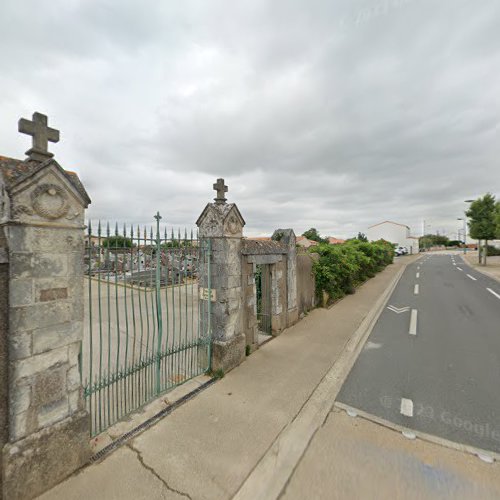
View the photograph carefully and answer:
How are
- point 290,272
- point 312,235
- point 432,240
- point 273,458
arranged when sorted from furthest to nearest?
point 432,240 < point 312,235 < point 290,272 < point 273,458

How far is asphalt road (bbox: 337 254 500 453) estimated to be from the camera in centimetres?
363

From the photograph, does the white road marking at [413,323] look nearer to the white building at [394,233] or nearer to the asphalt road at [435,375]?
the asphalt road at [435,375]

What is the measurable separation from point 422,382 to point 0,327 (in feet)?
19.9

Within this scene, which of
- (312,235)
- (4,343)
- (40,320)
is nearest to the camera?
(4,343)

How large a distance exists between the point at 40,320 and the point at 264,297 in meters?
5.37

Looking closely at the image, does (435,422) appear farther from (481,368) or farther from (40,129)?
(40,129)

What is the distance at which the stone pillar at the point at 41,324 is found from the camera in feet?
7.50

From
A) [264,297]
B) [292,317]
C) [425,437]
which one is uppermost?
[264,297]

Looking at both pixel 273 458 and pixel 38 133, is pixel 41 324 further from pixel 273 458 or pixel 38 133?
pixel 273 458

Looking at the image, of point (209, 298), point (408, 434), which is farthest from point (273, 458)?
point (209, 298)

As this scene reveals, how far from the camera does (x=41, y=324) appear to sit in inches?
96.8

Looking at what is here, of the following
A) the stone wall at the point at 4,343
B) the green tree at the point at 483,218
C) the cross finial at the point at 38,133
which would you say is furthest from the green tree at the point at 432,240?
the stone wall at the point at 4,343

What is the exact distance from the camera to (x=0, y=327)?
2256 millimetres

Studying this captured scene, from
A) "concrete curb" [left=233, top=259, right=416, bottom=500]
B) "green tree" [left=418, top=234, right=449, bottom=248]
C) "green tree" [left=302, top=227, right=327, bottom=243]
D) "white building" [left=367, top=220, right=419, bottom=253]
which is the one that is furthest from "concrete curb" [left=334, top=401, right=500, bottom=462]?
"green tree" [left=418, top=234, right=449, bottom=248]
